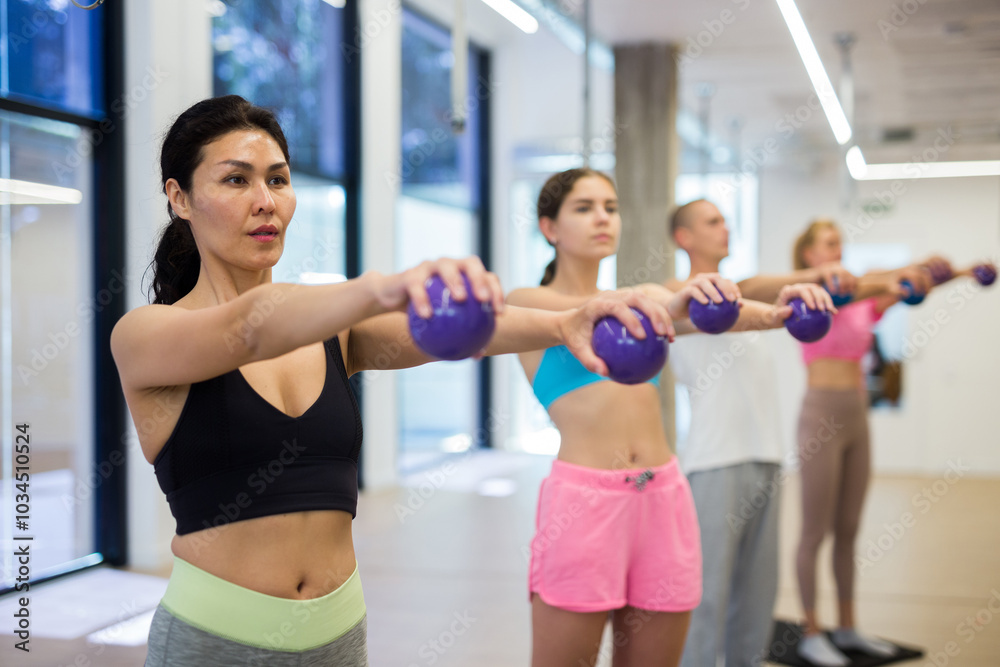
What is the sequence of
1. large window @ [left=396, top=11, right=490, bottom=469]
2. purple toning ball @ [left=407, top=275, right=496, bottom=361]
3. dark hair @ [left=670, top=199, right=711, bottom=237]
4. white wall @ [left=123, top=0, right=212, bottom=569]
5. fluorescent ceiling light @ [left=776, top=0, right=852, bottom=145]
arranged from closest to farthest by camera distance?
purple toning ball @ [left=407, top=275, right=496, bottom=361], dark hair @ [left=670, top=199, right=711, bottom=237], white wall @ [left=123, top=0, right=212, bottom=569], fluorescent ceiling light @ [left=776, top=0, right=852, bottom=145], large window @ [left=396, top=11, right=490, bottom=469]

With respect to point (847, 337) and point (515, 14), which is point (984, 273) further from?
point (515, 14)

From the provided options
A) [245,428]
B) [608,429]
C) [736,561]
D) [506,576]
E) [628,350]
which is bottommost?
[506,576]

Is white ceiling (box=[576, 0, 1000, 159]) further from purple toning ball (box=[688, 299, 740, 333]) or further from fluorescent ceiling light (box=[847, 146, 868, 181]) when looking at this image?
purple toning ball (box=[688, 299, 740, 333])

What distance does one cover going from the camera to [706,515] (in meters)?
2.81

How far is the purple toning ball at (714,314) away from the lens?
1.51 m

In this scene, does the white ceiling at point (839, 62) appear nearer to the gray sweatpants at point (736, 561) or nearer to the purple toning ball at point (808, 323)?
the gray sweatpants at point (736, 561)

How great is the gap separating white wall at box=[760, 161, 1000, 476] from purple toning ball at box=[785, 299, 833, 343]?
302 inches

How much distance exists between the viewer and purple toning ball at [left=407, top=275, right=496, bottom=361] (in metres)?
0.89

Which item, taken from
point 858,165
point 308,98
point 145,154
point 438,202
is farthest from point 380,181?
point 858,165

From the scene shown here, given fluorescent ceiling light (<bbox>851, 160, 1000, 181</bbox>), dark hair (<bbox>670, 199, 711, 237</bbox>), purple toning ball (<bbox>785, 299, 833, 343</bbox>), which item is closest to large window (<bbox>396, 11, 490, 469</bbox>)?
fluorescent ceiling light (<bbox>851, 160, 1000, 181</bbox>)

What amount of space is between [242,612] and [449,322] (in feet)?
2.08

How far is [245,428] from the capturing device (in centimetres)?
126

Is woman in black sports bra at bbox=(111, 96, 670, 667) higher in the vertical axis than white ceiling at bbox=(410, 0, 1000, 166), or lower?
lower

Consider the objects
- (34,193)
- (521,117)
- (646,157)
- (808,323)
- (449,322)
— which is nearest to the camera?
(449,322)
